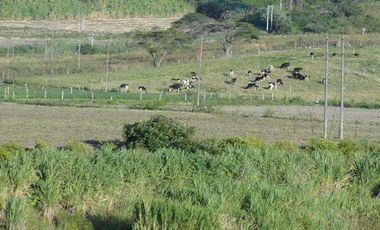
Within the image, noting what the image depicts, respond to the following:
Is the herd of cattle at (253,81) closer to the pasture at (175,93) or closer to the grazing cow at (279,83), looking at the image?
the grazing cow at (279,83)

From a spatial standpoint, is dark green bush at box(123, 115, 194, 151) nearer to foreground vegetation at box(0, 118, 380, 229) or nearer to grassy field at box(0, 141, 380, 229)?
grassy field at box(0, 141, 380, 229)

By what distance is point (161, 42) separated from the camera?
96.6m

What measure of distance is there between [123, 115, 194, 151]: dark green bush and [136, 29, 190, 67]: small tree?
52803mm

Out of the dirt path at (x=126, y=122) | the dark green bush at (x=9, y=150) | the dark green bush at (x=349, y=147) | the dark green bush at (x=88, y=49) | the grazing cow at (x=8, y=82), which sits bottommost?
the dirt path at (x=126, y=122)

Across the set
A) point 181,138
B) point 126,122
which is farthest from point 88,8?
point 181,138

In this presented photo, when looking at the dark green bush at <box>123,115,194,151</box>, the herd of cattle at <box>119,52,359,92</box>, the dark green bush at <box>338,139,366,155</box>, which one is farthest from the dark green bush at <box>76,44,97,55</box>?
the dark green bush at <box>338,139,366,155</box>

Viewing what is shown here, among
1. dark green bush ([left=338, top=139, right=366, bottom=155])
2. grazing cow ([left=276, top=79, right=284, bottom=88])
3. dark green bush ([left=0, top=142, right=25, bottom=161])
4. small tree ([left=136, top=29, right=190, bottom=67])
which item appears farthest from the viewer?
small tree ([left=136, top=29, right=190, bottom=67])

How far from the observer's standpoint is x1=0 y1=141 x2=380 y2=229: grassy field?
18.7 metres

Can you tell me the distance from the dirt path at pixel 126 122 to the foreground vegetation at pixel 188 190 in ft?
53.5

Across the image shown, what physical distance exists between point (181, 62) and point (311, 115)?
1253 inches

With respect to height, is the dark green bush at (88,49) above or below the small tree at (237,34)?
below

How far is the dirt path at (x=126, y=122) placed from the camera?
4466cm

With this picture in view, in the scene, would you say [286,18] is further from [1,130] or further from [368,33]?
[1,130]

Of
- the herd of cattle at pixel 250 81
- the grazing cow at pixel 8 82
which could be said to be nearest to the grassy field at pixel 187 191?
the herd of cattle at pixel 250 81
